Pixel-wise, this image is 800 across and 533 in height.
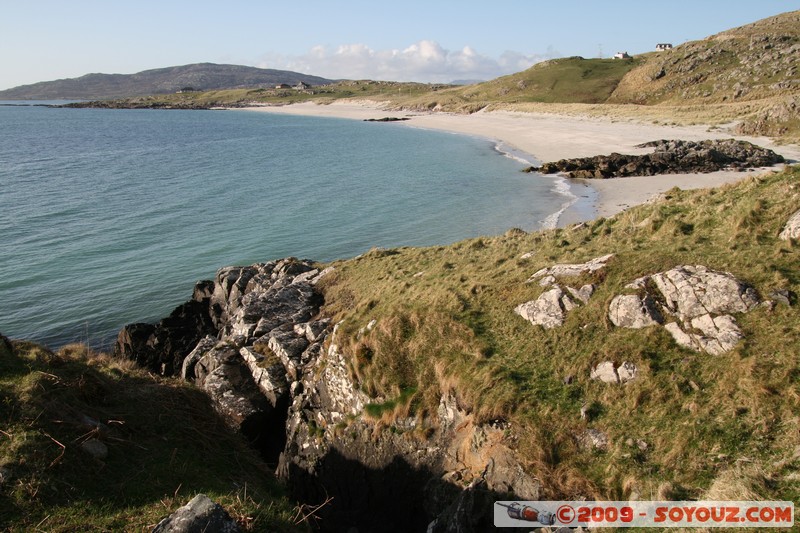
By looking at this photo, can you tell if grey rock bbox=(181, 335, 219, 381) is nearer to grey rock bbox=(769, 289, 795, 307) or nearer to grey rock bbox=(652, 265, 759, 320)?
grey rock bbox=(652, 265, 759, 320)

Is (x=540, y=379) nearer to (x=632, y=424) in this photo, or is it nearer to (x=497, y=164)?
(x=632, y=424)

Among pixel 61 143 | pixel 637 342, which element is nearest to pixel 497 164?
pixel 637 342

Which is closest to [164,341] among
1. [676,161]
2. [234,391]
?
[234,391]

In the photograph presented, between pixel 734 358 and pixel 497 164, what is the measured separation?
6450 cm

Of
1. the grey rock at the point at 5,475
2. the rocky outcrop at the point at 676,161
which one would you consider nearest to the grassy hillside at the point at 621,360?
the grey rock at the point at 5,475

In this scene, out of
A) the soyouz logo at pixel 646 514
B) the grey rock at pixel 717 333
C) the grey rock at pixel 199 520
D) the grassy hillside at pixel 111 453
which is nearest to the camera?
the grey rock at pixel 199 520

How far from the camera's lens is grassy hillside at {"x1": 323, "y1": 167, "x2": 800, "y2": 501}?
997 cm

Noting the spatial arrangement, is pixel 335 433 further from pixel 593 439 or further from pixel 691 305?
pixel 691 305

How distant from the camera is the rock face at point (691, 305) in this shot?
481 inches

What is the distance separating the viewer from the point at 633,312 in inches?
527

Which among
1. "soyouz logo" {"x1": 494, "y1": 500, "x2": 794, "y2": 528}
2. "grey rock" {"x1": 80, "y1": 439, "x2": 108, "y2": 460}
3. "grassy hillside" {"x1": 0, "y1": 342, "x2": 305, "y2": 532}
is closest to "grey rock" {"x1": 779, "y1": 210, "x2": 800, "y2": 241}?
"soyouz logo" {"x1": 494, "y1": 500, "x2": 794, "y2": 528}

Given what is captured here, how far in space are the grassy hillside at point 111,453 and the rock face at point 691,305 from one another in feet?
32.3

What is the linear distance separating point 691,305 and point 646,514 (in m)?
5.97

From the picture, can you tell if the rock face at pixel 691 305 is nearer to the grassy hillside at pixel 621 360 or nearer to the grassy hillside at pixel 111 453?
the grassy hillside at pixel 621 360
